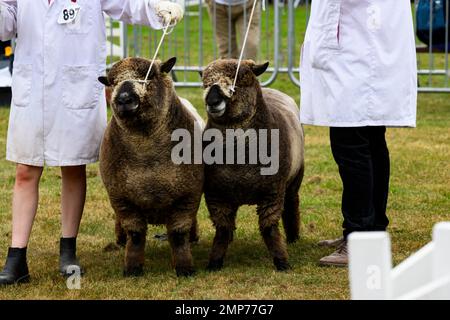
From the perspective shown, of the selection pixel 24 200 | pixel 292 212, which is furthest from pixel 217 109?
pixel 292 212

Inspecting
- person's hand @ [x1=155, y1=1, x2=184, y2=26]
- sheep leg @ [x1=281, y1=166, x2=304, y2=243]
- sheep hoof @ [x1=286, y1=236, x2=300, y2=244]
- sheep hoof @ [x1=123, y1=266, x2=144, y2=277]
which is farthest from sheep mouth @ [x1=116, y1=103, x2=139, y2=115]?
sheep hoof @ [x1=286, y1=236, x2=300, y2=244]

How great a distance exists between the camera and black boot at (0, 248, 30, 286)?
550 centimetres

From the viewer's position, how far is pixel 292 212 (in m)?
6.45

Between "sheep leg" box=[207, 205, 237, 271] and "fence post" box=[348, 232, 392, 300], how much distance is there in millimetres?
2521

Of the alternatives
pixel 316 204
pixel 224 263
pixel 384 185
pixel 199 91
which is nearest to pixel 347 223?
pixel 384 185

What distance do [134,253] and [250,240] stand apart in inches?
46.4

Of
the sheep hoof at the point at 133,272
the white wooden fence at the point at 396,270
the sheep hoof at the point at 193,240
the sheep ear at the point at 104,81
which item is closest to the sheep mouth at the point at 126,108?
the sheep ear at the point at 104,81

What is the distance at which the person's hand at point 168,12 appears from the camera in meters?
5.46

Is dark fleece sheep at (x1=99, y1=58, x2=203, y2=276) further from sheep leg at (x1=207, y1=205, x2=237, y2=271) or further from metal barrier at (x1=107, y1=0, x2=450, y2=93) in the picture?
metal barrier at (x1=107, y1=0, x2=450, y2=93)

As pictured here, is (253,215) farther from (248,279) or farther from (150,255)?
(248,279)

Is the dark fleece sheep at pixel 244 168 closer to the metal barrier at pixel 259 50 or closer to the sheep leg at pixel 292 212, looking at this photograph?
the sheep leg at pixel 292 212

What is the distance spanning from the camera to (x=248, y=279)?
5598 mm

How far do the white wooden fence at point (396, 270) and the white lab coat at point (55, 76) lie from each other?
8.74 feet

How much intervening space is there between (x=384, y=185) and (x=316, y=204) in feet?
5.45
